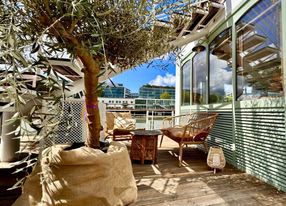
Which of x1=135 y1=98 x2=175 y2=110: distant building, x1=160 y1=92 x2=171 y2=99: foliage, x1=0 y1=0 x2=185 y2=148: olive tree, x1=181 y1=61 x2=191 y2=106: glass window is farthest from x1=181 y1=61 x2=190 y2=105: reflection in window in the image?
x1=0 y1=0 x2=185 y2=148: olive tree

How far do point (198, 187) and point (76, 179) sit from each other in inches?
61.1

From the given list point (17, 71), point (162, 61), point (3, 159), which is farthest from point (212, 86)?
point (3, 159)

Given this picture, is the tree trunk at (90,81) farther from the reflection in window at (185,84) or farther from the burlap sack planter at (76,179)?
the reflection in window at (185,84)

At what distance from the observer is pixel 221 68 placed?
12.1ft

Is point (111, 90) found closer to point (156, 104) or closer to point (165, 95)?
point (156, 104)

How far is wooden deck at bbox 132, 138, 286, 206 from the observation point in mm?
1896

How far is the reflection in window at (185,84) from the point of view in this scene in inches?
213

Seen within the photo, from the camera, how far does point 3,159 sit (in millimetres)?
3518

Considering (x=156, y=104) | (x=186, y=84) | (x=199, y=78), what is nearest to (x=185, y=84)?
(x=186, y=84)

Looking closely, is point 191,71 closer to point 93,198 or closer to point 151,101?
point 151,101

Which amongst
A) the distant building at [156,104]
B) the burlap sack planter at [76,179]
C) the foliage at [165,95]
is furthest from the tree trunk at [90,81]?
the foliage at [165,95]

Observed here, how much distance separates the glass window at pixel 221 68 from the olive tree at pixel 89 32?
224 centimetres

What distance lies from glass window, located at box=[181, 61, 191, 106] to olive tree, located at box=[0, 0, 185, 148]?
12.7 ft

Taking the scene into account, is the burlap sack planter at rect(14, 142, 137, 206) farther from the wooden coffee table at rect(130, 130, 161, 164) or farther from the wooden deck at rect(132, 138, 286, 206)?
the wooden coffee table at rect(130, 130, 161, 164)
